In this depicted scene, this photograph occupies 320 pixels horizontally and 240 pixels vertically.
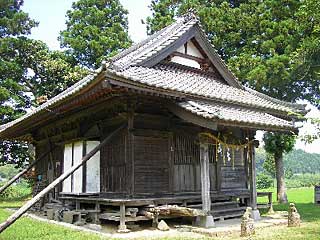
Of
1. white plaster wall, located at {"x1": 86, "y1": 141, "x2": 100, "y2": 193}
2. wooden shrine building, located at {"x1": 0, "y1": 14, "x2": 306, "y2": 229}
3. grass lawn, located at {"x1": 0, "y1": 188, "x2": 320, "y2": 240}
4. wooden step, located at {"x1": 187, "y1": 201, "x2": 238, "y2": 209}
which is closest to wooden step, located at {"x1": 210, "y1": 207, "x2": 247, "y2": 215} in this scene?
wooden shrine building, located at {"x1": 0, "y1": 14, "x2": 306, "y2": 229}

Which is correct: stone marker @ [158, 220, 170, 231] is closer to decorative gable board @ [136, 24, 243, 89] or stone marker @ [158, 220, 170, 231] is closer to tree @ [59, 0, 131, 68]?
decorative gable board @ [136, 24, 243, 89]

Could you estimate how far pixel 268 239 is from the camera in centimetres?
812

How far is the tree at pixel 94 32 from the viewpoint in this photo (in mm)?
27859

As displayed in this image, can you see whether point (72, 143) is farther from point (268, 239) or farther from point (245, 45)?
point (245, 45)

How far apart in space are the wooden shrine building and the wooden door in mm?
27

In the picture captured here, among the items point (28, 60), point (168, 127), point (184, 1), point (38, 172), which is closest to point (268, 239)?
point (168, 127)

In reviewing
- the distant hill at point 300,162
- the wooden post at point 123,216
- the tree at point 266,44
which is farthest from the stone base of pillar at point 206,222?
the distant hill at point 300,162

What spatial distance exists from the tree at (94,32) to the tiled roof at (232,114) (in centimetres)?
1748

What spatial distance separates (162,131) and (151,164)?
986 millimetres

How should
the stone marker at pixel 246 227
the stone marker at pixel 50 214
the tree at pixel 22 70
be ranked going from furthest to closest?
the tree at pixel 22 70, the stone marker at pixel 50 214, the stone marker at pixel 246 227

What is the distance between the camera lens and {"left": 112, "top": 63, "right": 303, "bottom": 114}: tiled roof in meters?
9.58

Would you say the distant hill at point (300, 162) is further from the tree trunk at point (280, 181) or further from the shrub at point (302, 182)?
the tree trunk at point (280, 181)

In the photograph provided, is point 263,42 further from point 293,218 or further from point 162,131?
point 293,218

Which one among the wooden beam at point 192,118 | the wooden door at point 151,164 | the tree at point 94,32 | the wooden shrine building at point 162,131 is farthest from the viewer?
the tree at point 94,32
